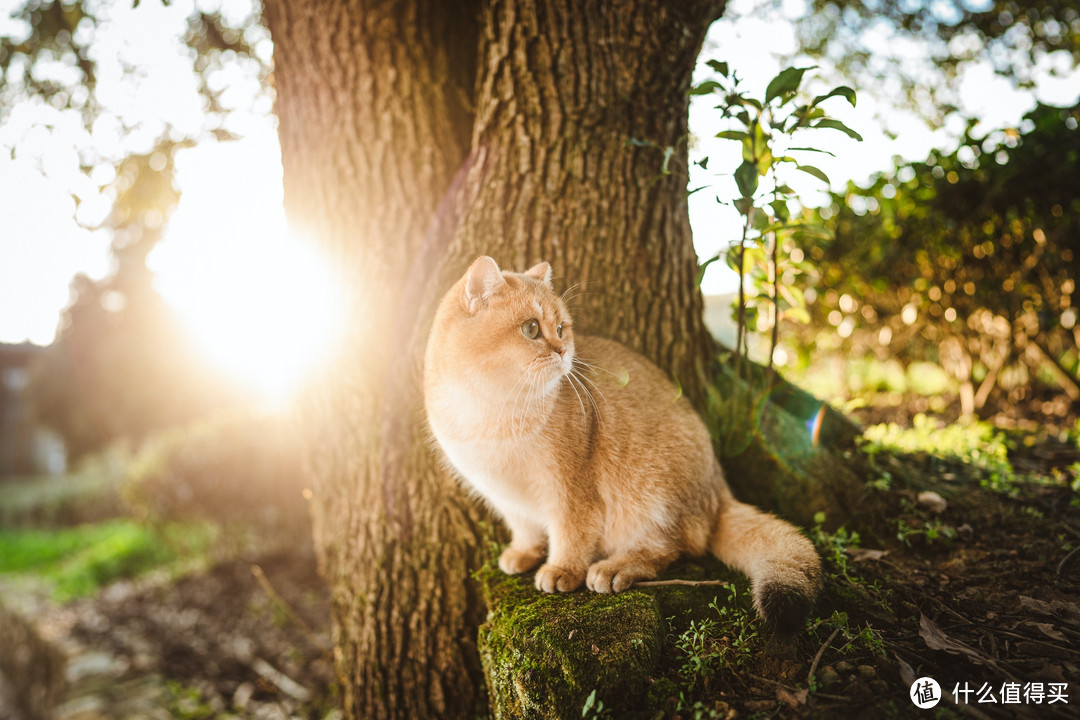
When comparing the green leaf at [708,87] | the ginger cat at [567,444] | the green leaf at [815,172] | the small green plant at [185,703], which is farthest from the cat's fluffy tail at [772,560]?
the small green plant at [185,703]

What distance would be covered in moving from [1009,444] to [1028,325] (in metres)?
1.88

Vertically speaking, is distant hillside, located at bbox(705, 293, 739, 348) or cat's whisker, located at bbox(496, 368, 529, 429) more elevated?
distant hillside, located at bbox(705, 293, 739, 348)

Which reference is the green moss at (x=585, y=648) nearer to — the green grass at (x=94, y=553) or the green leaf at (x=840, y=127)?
the green leaf at (x=840, y=127)

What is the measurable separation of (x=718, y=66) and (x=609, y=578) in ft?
6.59

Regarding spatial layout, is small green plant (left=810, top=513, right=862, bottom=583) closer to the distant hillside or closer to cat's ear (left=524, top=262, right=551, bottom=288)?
the distant hillside

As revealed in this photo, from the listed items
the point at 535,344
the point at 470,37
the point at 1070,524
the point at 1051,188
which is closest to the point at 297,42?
the point at 470,37

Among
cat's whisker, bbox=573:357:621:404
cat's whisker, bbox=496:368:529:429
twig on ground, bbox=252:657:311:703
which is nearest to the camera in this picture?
cat's whisker, bbox=496:368:529:429

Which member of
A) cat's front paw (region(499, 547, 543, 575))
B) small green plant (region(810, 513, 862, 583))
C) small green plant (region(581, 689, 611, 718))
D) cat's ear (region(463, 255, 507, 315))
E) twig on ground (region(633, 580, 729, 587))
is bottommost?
small green plant (region(581, 689, 611, 718))

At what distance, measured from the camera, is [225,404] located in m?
14.1

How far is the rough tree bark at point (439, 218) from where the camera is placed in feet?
8.30

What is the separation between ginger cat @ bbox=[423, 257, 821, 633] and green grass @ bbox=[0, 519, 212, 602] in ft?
23.6

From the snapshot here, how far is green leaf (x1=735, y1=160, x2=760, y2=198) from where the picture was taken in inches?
83.7

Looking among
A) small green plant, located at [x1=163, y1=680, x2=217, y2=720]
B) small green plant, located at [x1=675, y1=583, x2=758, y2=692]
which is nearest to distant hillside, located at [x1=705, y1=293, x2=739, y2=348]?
small green plant, located at [x1=675, y1=583, x2=758, y2=692]

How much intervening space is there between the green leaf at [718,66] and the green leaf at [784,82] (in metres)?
0.18
